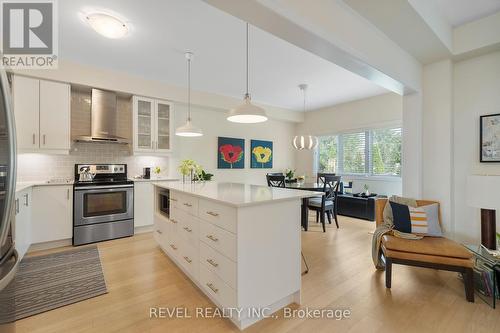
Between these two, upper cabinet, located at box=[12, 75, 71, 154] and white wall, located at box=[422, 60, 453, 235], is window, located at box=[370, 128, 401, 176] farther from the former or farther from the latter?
upper cabinet, located at box=[12, 75, 71, 154]

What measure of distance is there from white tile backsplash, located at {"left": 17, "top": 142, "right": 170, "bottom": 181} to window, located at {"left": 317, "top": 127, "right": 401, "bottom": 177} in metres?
4.10

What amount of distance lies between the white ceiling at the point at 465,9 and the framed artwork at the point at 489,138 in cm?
112

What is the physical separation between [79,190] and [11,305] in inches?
109

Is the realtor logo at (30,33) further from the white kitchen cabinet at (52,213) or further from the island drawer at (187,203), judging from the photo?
the island drawer at (187,203)

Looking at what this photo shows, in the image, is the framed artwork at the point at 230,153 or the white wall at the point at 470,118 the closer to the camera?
the white wall at the point at 470,118

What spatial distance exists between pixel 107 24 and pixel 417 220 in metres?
3.84

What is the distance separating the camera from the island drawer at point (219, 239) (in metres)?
1.66

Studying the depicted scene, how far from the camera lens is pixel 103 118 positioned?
3729mm

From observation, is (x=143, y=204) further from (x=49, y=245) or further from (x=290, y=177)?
(x=290, y=177)

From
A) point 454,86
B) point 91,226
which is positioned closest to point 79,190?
point 91,226

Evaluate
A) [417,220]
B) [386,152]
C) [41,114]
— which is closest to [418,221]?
[417,220]

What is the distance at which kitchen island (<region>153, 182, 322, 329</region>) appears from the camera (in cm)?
164

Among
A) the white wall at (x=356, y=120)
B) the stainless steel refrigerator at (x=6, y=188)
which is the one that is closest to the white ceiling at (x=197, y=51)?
the white wall at (x=356, y=120)

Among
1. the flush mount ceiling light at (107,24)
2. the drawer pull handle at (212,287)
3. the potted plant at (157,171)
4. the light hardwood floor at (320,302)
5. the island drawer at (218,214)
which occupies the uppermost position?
the flush mount ceiling light at (107,24)
